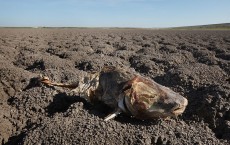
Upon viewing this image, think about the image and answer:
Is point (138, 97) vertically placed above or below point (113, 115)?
above

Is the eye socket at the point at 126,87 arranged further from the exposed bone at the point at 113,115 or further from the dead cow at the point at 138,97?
the exposed bone at the point at 113,115

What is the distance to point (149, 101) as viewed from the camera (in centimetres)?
379

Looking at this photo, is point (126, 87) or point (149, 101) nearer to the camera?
point (149, 101)

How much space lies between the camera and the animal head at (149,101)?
379 cm

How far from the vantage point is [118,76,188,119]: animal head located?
3.79 metres

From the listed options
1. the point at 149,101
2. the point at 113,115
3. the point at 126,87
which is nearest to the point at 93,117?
the point at 113,115

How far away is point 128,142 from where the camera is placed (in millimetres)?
3533

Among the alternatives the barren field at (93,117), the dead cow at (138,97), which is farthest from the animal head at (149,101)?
the barren field at (93,117)

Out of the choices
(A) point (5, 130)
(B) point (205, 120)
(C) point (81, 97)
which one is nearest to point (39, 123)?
(A) point (5, 130)

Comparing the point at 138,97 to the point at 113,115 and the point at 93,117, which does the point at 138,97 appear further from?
the point at 93,117

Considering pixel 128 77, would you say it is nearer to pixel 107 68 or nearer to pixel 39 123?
pixel 107 68

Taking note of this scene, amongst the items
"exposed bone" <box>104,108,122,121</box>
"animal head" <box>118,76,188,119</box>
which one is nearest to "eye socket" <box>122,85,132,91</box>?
"animal head" <box>118,76,188,119</box>

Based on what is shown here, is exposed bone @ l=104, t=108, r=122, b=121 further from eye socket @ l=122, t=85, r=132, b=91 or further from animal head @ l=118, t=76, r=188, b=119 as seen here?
eye socket @ l=122, t=85, r=132, b=91

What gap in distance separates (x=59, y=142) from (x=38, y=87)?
1.46 meters
